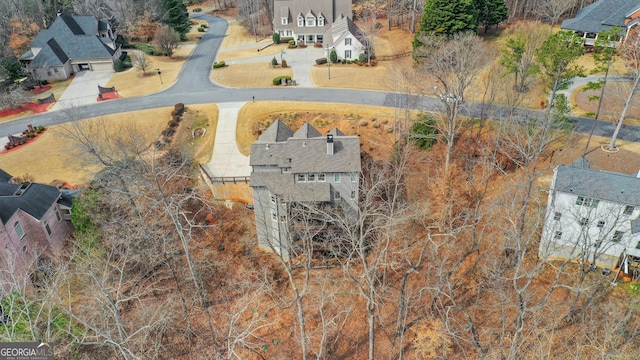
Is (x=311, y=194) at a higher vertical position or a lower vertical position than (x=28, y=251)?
higher

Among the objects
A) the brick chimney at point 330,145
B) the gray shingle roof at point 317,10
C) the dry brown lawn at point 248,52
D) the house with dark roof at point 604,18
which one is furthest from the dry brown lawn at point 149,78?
the house with dark roof at point 604,18

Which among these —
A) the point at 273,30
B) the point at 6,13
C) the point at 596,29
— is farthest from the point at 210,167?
the point at 6,13

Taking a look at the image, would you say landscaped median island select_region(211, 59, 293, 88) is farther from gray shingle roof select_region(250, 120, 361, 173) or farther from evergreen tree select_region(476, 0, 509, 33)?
evergreen tree select_region(476, 0, 509, 33)

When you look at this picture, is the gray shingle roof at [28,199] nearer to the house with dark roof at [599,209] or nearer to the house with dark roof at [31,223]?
the house with dark roof at [31,223]

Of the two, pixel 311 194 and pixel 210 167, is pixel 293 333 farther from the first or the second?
pixel 210 167

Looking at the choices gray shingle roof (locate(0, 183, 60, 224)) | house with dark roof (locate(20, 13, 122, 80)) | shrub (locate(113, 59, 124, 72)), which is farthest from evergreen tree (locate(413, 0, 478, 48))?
house with dark roof (locate(20, 13, 122, 80))
